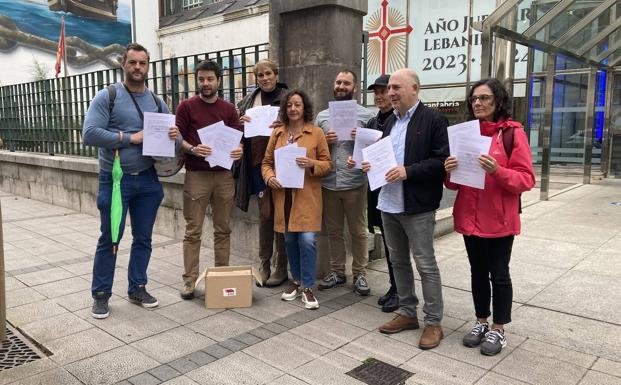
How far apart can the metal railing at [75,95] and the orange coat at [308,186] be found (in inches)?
70.2

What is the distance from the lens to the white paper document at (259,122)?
4.65 meters

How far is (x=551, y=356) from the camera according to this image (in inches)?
134

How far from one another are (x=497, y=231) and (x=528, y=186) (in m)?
0.36

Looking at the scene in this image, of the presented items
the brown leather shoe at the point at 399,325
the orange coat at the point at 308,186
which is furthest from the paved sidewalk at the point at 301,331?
the orange coat at the point at 308,186

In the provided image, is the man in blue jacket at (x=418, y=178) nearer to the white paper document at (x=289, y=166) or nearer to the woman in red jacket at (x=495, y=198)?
the woman in red jacket at (x=495, y=198)

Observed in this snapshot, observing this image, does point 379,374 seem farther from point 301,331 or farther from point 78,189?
point 78,189

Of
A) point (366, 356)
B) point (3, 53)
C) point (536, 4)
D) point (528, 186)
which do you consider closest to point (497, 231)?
point (528, 186)

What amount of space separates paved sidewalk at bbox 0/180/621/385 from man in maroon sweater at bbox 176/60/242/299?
499mm

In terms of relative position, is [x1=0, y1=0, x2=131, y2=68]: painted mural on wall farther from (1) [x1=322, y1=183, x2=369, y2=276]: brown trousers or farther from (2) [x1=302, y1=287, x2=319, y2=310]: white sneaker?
(2) [x1=302, y1=287, x2=319, y2=310]: white sneaker

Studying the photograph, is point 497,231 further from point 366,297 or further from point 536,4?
point 536,4

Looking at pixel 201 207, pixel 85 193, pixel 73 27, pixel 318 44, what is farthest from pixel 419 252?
pixel 73 27

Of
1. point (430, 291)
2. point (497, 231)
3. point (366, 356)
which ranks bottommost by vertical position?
point (366, 356)

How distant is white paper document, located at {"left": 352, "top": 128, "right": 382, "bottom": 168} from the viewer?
4.04 m

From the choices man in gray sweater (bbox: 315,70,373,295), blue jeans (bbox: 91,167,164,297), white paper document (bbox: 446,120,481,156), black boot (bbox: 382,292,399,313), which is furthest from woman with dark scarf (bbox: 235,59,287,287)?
white paper document (bbox: 446,120,481,156)
